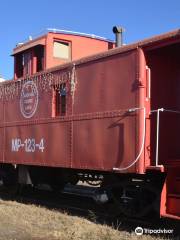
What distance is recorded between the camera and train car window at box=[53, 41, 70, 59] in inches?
489

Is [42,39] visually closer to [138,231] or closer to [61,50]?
[61,50]

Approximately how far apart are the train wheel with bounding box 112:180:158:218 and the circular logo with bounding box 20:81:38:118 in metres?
3.36

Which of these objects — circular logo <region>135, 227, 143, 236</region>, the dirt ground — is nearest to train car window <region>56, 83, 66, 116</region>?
the dirt ground

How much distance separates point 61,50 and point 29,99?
160 cm

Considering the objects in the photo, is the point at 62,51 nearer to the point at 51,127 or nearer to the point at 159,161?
the point at 51,127

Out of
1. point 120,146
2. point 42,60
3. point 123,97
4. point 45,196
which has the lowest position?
point 45,196

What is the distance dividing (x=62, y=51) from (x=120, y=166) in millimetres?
4732

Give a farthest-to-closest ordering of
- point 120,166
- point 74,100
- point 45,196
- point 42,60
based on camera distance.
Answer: point 45,196 → point 42,60 → point 74,100 → point 120,166

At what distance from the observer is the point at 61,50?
1261cm

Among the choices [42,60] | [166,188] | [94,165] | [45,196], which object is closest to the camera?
[166,188]

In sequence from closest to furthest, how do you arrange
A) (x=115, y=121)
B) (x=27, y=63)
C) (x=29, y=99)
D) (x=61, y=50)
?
(x=115, y=121)
(x=29, y=99)
(x=61, y=50)
(x=27, y=63)

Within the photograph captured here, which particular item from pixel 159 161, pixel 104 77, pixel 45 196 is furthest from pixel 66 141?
pixel 45 196

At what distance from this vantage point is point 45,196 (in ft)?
44.9

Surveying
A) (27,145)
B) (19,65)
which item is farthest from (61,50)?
(27,145)
